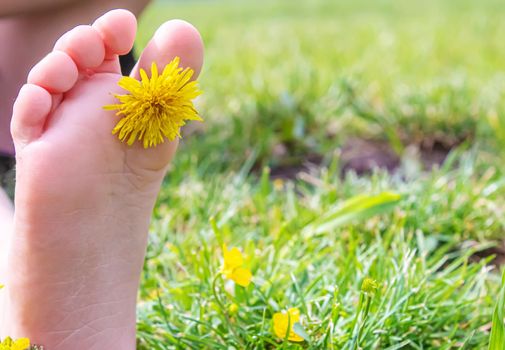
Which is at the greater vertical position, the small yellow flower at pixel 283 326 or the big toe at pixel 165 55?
the big toe at pixel 165 55

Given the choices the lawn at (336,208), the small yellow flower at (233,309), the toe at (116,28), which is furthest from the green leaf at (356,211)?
the toe at (116,28)

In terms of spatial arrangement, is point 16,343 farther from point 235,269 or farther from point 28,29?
point 28,29

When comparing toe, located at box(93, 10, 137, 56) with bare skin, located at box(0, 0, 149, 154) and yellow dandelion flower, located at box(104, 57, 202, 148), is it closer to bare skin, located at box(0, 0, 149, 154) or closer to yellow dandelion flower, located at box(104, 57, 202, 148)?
yellow dandelion flower, located at box(104, 57, 202, 148)

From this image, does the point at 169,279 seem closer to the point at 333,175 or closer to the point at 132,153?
the point at 132,153

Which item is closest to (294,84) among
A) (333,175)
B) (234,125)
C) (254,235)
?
(234,125)

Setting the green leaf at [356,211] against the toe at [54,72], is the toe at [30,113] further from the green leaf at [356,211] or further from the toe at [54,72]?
the green leaf at [356,211]

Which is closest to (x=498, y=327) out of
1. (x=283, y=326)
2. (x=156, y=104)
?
(x=283, y=326)
